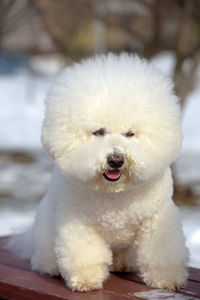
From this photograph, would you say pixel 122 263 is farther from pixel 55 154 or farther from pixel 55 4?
pixel 55 4

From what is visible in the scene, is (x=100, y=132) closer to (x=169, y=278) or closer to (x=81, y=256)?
(x=81, y=256)

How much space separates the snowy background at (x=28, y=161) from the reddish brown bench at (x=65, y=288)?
67cm

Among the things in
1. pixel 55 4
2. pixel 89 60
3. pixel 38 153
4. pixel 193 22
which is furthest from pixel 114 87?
pixel 38 153

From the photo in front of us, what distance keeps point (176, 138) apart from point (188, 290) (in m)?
0.72

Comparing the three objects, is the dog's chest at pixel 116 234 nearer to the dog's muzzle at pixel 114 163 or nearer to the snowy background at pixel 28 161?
the dog's muzzle at pixel 114 163

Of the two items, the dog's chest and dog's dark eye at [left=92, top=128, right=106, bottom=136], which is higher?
dog's dark eye at [left=92, top=128, right=106, bottom=136]

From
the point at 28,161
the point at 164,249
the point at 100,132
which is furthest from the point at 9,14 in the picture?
the point at 164,249

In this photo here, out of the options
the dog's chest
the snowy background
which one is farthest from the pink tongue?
the snowy background

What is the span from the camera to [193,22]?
6863mm

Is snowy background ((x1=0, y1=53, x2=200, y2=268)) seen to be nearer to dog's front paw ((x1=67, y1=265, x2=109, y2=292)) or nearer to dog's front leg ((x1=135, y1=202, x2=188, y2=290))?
dog's front leg ((x1=135, y1=202, x2=188, y2=290))

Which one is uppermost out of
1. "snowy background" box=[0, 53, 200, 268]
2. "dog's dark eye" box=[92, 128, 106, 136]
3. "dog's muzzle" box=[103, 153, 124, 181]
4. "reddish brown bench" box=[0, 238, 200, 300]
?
"snowy background" box=[0, 53, 200, 268]

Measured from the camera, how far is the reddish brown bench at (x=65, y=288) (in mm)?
2525

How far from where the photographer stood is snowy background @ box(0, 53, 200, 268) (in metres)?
5.25

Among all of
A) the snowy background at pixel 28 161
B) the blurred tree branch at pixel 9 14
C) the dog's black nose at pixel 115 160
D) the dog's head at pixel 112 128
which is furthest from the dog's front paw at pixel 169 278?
the blurred tree branch at pixel 9 14
